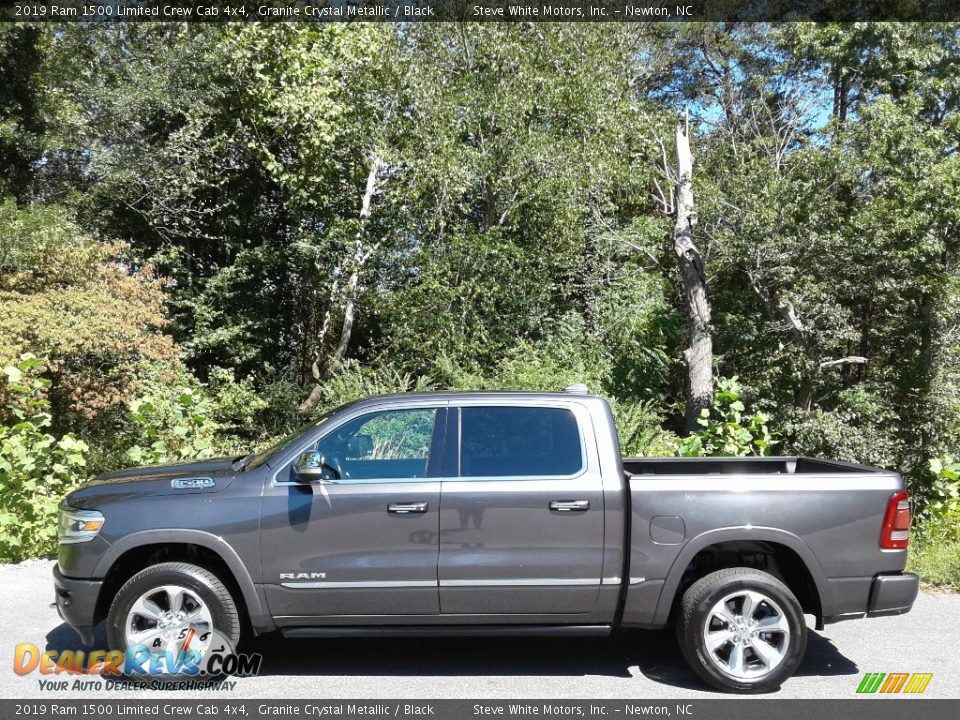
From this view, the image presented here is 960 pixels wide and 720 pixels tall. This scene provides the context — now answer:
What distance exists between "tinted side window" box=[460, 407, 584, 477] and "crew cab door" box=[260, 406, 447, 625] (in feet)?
1.21

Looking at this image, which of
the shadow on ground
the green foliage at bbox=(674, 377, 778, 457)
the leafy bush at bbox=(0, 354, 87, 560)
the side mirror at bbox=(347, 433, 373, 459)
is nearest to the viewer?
the shadow on ground

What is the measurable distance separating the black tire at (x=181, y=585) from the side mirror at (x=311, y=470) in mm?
815

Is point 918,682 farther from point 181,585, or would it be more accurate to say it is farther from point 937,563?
point 181,585

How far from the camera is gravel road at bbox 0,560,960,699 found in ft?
17.1

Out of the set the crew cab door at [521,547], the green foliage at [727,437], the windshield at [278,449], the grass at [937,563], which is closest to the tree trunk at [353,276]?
the green foliage at [727,437]

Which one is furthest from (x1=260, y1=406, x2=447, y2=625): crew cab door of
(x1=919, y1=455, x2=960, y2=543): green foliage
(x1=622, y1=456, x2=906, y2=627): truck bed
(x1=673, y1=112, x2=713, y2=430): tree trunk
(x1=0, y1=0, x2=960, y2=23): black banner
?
(x1=0, y1=0, x2=960, y2=23): black banner

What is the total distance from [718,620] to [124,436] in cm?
1175

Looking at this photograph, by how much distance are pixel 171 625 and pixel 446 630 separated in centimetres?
165

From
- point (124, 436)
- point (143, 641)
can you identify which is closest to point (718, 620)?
point (143, 641)

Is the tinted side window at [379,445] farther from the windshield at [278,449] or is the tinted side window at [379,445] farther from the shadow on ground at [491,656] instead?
the shadow on ground at [491,656]

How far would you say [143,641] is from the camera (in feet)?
17.3

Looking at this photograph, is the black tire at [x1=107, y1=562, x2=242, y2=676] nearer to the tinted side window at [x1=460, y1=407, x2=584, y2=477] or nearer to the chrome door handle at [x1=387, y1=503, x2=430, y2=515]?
the chrome door handle at [x1=387, y1=503, x2=430, y2=515]

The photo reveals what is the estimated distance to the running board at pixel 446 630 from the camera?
17.4ft

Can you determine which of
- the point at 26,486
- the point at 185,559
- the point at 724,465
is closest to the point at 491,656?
the point at 185,559
